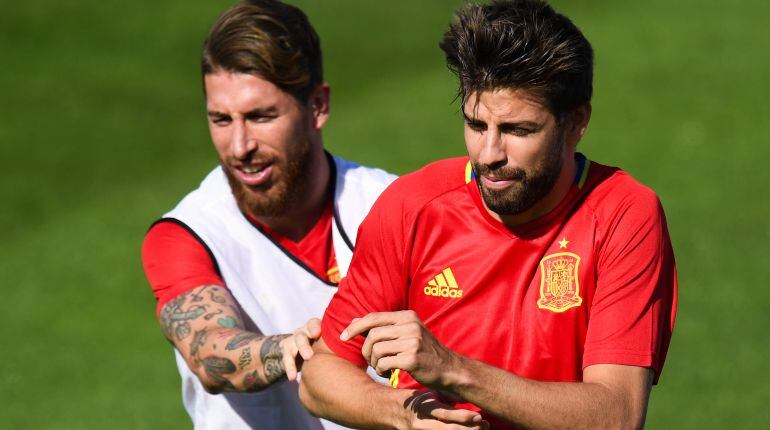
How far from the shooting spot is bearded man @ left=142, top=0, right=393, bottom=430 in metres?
6.94

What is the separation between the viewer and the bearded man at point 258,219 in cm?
694

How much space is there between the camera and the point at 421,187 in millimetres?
5543

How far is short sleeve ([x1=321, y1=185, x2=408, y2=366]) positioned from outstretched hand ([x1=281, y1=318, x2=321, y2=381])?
95mm

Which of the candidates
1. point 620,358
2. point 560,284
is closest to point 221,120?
→ point 560,284

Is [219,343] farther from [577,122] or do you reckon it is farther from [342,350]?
[577,122]

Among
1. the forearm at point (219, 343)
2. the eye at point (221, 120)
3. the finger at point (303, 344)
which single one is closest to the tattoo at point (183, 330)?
the forearm at point (219, 343)

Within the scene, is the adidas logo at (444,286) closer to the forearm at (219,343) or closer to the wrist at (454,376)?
the wrist at (454,376)

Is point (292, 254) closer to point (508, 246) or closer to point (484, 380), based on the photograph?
point (508, 246)

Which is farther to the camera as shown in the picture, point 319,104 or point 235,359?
point 319,104

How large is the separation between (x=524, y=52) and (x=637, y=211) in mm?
782

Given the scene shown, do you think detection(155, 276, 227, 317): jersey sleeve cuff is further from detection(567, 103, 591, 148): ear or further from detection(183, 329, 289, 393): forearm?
detection(567, 103, 591, 148): ear

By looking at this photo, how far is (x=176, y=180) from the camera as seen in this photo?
1981 centimetres

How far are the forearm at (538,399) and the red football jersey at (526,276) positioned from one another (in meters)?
0.20

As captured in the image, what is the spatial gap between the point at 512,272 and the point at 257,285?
2.08 meters
